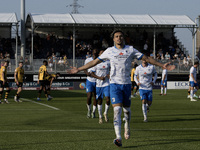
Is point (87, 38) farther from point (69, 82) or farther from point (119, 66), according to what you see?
point (119, 66)

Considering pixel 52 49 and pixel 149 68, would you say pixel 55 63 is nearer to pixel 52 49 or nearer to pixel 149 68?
pixel 52 49

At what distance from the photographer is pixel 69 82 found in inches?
1656

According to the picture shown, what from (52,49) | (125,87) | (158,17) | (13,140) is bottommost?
(13,140)

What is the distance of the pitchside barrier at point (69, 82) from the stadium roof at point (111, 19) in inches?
212

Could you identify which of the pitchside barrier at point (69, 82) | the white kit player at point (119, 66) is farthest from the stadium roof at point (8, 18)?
the white kit player at point (119, 66)

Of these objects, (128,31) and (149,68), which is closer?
(149,68)

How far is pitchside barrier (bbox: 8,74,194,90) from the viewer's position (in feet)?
133

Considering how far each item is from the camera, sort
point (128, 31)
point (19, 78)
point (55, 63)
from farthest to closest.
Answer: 1. point (128, 31)
2. point (55, 63)
3. point (19, 78)

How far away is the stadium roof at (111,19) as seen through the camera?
4397 cm

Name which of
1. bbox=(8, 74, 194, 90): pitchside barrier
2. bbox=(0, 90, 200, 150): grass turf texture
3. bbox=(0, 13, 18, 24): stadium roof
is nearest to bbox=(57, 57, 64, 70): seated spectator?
bbox=(8, 74, 194, 90): pitchside barrier

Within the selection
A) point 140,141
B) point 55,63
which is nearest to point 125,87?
point 140,141

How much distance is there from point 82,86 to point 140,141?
107ft

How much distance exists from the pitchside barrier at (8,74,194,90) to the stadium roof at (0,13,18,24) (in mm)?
5601

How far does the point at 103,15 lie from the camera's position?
47000 millimetres
